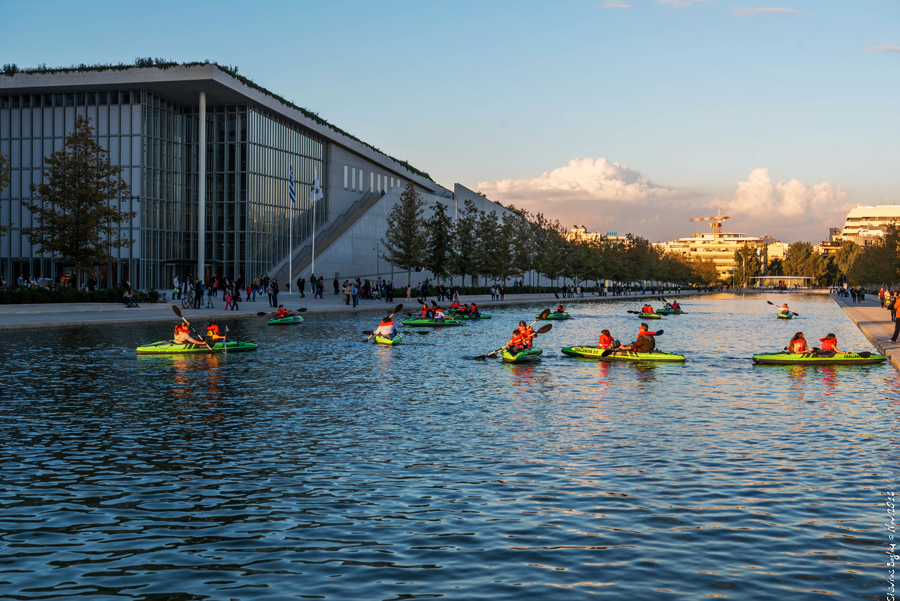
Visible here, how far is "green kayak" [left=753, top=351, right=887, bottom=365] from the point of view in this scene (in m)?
24.6

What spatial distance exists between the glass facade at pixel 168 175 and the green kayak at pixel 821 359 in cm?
5461

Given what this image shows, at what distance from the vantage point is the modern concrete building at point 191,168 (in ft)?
245

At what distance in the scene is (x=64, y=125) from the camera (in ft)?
250

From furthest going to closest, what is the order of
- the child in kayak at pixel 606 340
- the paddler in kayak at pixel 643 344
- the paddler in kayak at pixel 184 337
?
the paddler in kayak at pixel 184 337 → the child in kayak at pixel 606 340 → the paddler in kayak at pixel 643 344

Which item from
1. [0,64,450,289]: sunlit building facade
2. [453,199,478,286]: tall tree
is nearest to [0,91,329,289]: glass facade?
[0,64,450,289]: sunlit building facade

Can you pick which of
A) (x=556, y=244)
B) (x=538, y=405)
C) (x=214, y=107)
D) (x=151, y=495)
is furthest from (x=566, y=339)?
(x=556, y=244)

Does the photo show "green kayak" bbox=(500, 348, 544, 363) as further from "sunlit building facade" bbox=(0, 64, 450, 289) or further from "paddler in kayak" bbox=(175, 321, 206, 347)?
"sunlit building facade" bbox=(0, 64, 450, 289)

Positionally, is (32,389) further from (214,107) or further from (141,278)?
(214,107)

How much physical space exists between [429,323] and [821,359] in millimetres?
20956

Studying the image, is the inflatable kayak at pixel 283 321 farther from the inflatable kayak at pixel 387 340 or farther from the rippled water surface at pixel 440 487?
the rippled water surface at pixel 440 487

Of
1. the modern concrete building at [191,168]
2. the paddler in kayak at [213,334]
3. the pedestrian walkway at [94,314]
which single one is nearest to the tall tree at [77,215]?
the pedestrian walkway at [94,314]

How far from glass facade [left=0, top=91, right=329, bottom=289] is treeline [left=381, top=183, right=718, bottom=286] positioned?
13.2m

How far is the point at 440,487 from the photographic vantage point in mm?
9984

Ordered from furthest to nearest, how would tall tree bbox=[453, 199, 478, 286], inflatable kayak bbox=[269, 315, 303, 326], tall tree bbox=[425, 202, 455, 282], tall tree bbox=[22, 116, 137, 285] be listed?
tall tree bbox=[453, 199, 478, 286]
tall tree bbox=[425, 202, 455, 282]
tall tree bbox=[22, 116, 137, 285]
inflatable kayak bbox=[269, 315, 303, 326]
